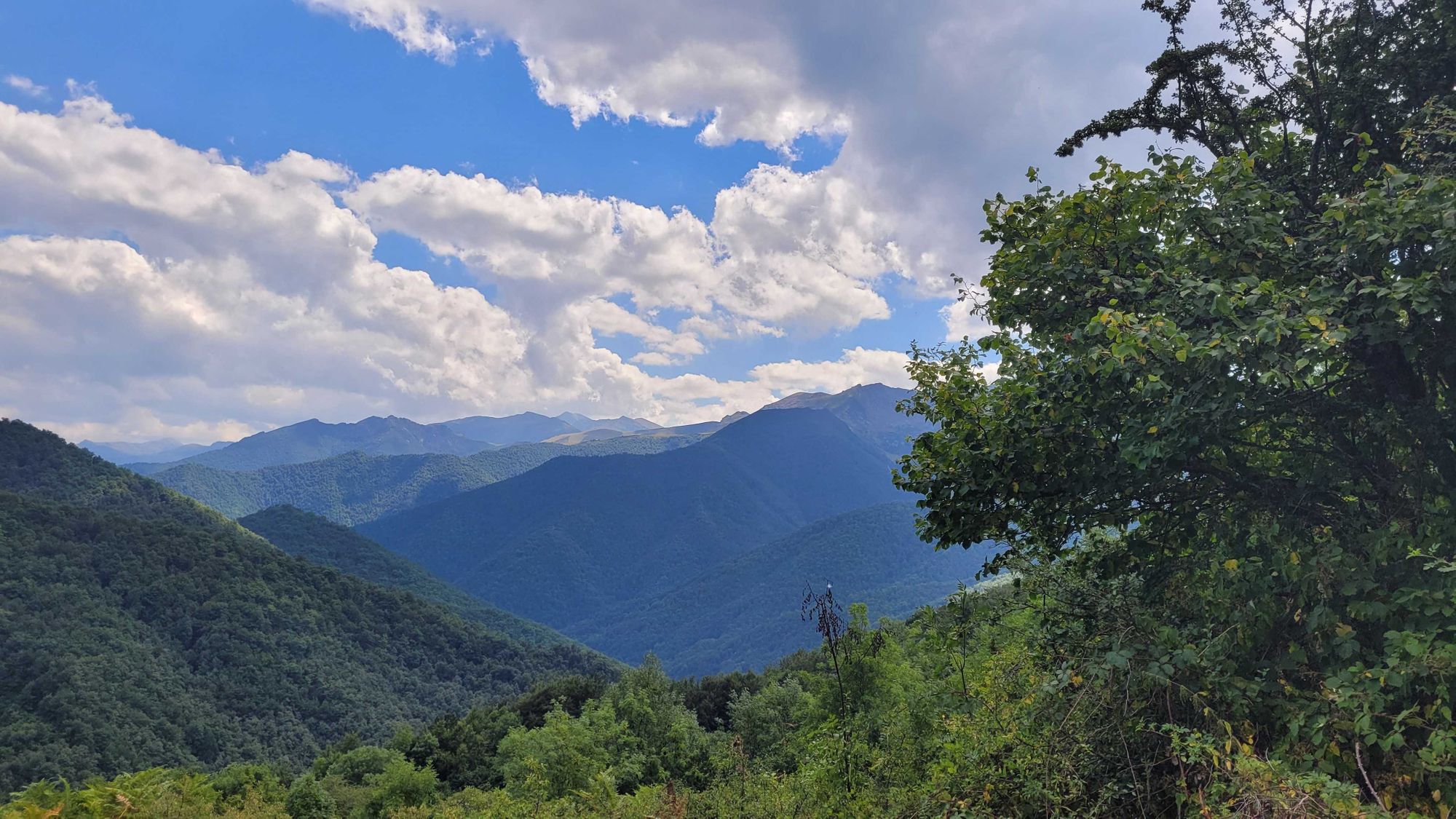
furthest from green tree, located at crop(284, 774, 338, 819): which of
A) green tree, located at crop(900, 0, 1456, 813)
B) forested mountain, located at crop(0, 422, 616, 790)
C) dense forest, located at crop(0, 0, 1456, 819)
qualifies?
forested mountain, located at crop(0, 422, 616, 790)

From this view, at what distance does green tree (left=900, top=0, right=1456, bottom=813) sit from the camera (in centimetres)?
509

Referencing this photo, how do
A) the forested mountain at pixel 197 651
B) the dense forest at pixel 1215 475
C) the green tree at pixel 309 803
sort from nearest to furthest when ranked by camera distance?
the dense forest at pixel 1215 475 → the green tree at pixel 309 803 → the forested mountain at pixel 197 651

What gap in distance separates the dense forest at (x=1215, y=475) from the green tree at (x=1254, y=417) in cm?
3

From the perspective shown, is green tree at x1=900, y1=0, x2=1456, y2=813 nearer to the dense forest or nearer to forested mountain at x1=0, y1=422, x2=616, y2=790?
the dense forest

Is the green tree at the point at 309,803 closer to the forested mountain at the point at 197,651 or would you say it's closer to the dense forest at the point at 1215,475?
the dense forest at the point at 1215,475

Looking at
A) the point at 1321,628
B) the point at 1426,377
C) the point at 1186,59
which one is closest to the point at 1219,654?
the point at 1321,628

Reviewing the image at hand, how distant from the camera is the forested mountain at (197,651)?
9681 centimetres

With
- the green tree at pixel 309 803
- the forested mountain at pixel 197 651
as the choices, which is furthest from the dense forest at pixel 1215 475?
the forested mountain at pixel 197 651

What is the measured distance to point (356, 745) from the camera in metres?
71.4

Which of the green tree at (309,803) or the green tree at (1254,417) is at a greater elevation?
the green tree at (1254,417)

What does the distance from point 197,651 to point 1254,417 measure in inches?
6741

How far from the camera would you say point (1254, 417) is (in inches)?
235

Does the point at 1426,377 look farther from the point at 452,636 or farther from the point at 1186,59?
the point at 452,636

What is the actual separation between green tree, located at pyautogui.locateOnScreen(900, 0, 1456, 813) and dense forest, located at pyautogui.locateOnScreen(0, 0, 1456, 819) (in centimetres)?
3
